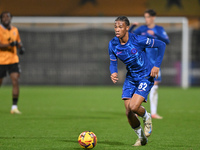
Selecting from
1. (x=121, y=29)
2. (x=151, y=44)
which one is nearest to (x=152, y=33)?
(x=151, y=44)

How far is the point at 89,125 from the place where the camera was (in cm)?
858

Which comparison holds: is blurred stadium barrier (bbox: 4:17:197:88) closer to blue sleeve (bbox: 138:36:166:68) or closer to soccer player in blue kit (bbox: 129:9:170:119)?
soccer player in blue kit (bbox: 129:9:170:119)

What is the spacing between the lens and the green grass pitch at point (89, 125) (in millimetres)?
6426

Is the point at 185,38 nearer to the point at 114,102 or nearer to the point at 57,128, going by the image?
the point at 114,102

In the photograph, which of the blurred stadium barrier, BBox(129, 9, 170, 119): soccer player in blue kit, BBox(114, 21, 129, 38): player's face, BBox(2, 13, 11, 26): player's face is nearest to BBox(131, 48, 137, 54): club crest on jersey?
BBox(114, 21, 129, 38): player's face

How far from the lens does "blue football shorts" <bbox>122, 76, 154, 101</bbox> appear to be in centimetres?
633

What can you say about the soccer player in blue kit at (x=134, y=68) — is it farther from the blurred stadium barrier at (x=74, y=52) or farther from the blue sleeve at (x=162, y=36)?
the blurred stadium barrier at (x=74, y=52)

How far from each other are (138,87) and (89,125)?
245cm

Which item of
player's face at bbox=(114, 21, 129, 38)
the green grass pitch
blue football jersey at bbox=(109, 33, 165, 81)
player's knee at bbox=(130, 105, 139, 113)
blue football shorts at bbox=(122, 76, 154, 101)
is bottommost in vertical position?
the green grass pitch

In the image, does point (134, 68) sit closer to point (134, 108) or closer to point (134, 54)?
point (134, 54)

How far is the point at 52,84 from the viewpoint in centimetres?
2088

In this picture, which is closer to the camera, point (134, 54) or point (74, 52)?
point (134, 54)

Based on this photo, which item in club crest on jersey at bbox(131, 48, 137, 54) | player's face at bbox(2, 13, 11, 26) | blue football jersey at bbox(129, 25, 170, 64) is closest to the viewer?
club crest on jersey at bbox(131, 48, 137, 54)

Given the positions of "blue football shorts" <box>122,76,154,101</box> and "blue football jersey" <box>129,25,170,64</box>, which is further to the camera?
"blue football jersey" <box>129,25,170,64</box>
